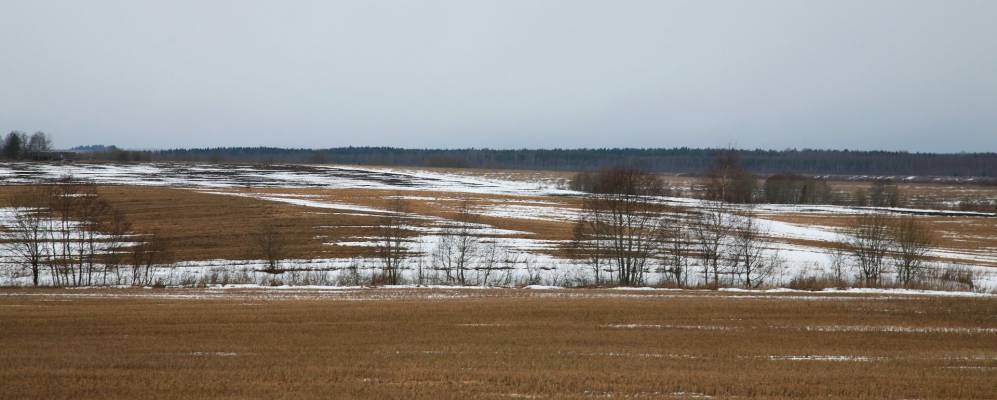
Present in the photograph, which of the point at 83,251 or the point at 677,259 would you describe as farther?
the point at 83,251

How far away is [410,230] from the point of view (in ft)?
177

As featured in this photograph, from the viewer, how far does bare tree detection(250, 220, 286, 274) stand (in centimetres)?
4066

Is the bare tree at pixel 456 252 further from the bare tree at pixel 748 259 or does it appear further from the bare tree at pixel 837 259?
the bare tree at pixel 837 259

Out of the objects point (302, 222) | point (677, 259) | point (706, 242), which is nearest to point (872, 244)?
point (706, 242)

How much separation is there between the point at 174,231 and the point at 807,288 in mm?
42124

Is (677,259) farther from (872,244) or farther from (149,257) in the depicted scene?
(149,257)

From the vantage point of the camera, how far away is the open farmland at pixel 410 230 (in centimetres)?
4031

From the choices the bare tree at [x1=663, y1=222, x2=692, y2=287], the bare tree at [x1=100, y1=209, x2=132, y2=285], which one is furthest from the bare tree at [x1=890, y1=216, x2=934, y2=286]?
the bare tree at [x1=100, y1=209, x2=132, y2=285]

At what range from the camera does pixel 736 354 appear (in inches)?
562

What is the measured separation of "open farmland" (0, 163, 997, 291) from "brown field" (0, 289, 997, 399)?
37.9 feet

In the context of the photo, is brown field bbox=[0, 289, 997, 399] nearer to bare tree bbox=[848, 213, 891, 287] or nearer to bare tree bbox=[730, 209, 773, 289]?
bare tree bbox=[730, 209, 773, 289]

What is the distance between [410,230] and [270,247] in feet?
47.0

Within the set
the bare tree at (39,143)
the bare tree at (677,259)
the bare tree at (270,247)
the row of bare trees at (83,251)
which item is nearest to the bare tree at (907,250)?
the bare tree at (677,259)

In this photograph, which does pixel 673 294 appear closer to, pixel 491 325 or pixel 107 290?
pixel 491 325
